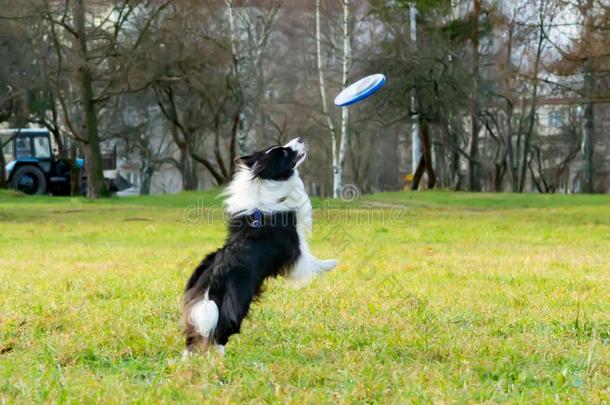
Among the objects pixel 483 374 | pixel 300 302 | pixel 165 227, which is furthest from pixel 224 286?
pixel 165 227

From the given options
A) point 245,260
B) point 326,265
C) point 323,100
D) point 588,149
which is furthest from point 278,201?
point 588,149

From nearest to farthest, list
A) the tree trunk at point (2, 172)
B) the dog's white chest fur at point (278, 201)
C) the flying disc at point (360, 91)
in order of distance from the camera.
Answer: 1. the dog's white chest fur at point (278, 201)
2. the flying disc at point (360, 91)
3. the tree trunk at point (2, 172)

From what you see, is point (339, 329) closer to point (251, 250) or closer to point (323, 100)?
point (251, 250)

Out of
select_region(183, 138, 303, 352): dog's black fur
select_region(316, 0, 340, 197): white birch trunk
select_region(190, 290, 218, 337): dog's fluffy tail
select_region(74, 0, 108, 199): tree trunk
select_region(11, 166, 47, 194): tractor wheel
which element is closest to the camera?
select_region(190, 290, 218, 337): dog's fluffy tail

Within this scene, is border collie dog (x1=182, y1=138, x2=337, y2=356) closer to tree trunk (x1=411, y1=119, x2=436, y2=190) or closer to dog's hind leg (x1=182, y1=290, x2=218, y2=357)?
dog's hind leg (x1=182, y1=290, x2=218, y2=357)

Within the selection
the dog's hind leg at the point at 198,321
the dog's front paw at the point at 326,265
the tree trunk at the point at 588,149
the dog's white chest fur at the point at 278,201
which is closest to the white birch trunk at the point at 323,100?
the tree trunk at the point at 588,149

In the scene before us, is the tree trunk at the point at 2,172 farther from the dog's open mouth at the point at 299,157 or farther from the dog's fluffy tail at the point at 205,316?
the dog's fluffy tail at the point at 205,316

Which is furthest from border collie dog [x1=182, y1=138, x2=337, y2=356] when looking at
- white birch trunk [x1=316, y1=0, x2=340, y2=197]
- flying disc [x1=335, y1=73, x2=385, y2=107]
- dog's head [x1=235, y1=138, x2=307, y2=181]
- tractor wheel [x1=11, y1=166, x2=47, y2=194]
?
tractor wheel [x1=11, y1=166, x2=47, y2=194]

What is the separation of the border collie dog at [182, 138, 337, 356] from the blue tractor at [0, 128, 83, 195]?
3347cm

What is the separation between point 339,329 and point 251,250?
3.40 ft

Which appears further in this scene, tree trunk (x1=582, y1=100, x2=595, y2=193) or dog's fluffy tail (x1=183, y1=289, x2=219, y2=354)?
tree trunk (x1=582, y1=100, x2=595, y2=193)

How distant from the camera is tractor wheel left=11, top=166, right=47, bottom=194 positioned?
121 ft

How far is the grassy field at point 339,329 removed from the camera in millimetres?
4324

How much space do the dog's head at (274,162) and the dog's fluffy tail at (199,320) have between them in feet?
3.50
